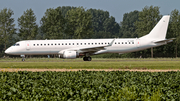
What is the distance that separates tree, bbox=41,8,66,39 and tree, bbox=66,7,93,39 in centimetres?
300

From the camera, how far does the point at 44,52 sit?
144 ft

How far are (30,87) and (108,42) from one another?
3202 cm

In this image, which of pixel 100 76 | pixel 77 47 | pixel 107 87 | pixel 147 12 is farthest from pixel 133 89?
pixel 147 12

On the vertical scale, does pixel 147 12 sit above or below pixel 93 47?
above

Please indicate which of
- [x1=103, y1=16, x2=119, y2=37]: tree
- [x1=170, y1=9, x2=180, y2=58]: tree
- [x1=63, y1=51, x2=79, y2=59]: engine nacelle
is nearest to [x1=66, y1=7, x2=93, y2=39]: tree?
[x1=170, y1=9, x2=180, y2=58]: tree

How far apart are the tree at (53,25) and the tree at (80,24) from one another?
300 cm

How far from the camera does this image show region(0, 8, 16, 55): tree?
69375mm

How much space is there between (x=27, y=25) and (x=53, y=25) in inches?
279

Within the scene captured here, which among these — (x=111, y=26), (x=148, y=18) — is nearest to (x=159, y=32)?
(x=148, y=18)

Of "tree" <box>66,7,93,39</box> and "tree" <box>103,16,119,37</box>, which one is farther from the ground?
"tree" <box>103,16,119,37</box>

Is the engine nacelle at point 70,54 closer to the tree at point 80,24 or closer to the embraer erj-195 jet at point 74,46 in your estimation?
the embraer erj-195 jet at point 74,46

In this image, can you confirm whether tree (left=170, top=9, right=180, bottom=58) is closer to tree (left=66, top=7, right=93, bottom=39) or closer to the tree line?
the tree line

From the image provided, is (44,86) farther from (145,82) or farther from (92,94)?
(145,82)

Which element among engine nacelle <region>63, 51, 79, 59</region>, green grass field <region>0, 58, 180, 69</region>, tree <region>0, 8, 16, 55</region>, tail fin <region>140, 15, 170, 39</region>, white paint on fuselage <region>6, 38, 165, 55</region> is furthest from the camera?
tree <region>0, 8, 16, 55</region>
